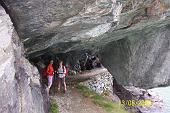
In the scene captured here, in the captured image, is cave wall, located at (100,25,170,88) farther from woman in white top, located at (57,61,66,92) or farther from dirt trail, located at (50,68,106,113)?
woman in white top, located at (57,61,66,92)

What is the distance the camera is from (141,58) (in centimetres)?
3172

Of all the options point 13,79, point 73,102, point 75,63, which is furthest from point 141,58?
point 13,79

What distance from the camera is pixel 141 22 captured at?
2325 centimetres

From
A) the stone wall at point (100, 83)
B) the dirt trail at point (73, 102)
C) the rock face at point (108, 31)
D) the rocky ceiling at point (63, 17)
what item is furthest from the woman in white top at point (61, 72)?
the stone wall at point (100, 83)

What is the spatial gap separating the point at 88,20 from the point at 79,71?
12088 mm

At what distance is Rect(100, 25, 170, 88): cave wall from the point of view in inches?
1205

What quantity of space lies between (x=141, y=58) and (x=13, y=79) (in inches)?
798

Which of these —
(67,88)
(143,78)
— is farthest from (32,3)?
(143,78)

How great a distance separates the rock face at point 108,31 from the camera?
1535 cm

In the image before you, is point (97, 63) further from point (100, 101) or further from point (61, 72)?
point (61, 72)

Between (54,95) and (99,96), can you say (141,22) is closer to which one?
(99,96)

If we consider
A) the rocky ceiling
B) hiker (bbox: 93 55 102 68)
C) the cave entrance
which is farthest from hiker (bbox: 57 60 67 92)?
hiker (bbox: 93 55 102 68)

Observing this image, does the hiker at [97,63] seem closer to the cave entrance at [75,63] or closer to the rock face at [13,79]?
the cave entrance at [75,63]
